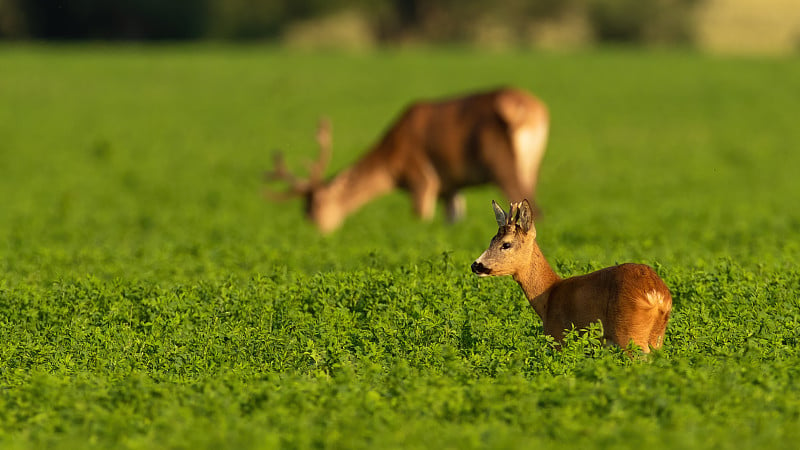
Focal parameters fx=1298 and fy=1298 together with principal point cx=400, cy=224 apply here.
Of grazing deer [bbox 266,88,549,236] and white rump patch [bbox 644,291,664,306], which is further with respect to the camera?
grazing deer [bbox 266,88,549,236]

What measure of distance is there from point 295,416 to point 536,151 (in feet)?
37.0

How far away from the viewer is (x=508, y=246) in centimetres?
888

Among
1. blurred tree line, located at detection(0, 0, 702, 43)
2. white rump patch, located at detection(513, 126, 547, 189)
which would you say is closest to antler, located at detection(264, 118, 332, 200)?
white rump patch, located at detection(513, 126, 547, 189)

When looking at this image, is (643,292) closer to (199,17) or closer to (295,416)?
(295,416)

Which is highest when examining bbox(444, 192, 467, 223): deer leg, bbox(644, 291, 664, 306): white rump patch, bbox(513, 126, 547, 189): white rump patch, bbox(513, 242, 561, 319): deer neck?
bbox(644, 291, 664, 306): white rump patch

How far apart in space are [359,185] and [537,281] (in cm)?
1004

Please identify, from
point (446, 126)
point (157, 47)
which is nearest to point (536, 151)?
point (446, 126)

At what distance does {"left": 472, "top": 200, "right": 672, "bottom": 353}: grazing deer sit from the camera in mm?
8328

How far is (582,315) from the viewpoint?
8.66 m

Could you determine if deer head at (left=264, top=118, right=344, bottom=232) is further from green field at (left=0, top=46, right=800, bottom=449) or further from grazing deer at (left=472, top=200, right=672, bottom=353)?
grazing deer at (left=472, top=200, right=672, bottom=353)

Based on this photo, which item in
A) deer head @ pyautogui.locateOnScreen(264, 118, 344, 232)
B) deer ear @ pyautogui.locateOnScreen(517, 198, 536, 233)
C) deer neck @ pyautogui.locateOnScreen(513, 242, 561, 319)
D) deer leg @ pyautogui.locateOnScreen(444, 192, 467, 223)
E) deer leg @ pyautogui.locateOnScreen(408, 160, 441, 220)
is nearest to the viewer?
deer ear @ pyautogui.locateOnScreen(517, 198, 536, 233)

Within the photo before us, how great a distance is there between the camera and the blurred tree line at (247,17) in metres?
63.9

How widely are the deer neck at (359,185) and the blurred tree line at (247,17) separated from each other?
4533 centimetres

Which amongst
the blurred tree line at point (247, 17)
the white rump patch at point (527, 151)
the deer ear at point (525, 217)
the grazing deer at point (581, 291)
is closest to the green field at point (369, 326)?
the grazing deer at point (581, 291)
